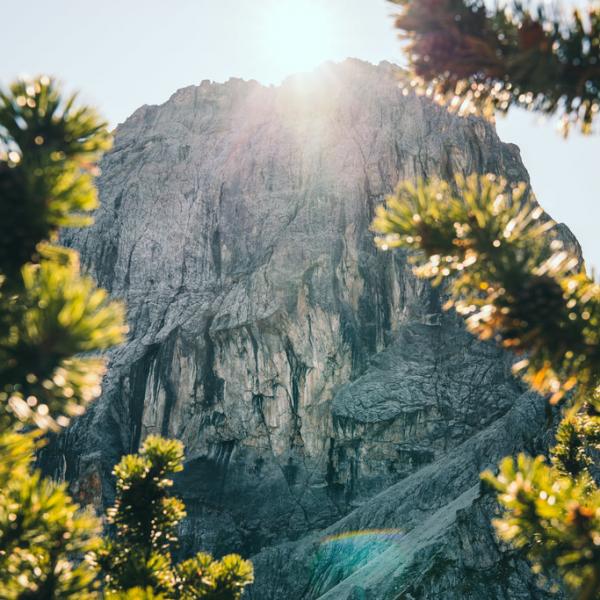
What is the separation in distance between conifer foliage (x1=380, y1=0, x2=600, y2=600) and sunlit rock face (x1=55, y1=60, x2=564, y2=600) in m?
37.1

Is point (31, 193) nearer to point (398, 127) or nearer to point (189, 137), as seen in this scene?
point (398, 127)

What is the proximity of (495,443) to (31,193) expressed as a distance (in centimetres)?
4815

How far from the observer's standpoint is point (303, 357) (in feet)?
207

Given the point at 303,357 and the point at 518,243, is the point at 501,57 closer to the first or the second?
the point at 518,243

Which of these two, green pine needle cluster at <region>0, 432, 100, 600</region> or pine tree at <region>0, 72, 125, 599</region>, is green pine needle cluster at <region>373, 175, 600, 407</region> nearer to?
pine tree at <region>0, 72, 125, 599</region>

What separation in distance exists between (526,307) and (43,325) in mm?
4110

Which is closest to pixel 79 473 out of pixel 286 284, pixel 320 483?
pixel 320 483

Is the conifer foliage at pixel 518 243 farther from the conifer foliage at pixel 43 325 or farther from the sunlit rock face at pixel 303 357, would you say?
the sunlit rock face at pixel 303 357

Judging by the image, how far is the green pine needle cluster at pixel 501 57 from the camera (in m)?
5.90

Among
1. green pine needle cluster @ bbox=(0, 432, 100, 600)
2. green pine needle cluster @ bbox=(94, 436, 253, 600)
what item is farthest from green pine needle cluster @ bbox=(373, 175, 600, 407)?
green pine needle cluster @ bbox=(94, 436, 253, 600)

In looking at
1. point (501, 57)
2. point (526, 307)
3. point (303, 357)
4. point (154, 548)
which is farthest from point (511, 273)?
point (303, 357)

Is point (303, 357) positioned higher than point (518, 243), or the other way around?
point (518, 243)

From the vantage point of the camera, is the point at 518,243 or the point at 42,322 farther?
the point at 518,243

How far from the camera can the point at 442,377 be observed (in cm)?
6162
